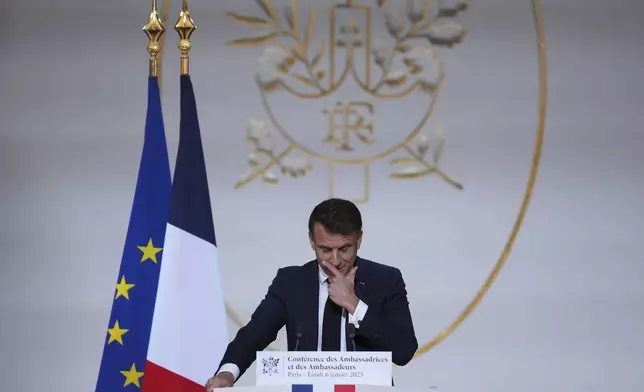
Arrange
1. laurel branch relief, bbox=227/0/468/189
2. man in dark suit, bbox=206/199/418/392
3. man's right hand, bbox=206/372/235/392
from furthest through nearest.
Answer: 1. laurel branch relief, bbox=227/0/468/189
2. man in dark suit, bbox=206/199/418/392
3. man's right hand, bbox=206/372/235/392

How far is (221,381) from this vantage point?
2.73 m

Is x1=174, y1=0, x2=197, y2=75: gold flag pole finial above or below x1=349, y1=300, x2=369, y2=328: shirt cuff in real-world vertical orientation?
above

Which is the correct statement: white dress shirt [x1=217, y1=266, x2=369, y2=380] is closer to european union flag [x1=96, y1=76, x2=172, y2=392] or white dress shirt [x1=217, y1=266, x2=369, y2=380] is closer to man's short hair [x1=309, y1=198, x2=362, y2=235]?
man's short hair [x1=309, y1=198, x2=362, y2=235]

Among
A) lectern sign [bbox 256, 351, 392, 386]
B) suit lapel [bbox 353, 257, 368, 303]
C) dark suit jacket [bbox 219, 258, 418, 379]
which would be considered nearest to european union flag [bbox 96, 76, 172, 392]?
dark suit jacket [bbox 219, 258, 418, 379]

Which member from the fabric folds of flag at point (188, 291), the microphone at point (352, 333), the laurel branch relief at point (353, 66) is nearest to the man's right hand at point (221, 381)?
the microphone at point (352, 333)

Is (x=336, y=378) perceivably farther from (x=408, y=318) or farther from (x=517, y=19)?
(x=517, y=19)

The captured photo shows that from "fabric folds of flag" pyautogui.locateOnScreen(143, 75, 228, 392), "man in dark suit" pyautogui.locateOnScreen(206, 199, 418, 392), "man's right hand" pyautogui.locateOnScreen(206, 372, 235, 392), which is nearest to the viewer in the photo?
"man's right hand" pyautogui.locateOnScreen(206, 372, 235, 392)

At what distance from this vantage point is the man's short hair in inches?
114

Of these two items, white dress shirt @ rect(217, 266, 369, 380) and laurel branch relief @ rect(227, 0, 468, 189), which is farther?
laurel branch relief @ rect(227, 0, 468, 189)

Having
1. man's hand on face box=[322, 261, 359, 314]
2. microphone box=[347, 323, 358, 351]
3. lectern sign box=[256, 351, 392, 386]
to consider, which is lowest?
lectern sign box=[256, 351, 392, 386]

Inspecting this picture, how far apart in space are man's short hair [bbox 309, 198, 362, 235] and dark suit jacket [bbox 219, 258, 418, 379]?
7.1 inches

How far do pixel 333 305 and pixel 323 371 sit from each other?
480mm

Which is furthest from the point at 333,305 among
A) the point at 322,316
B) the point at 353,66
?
the point at 353,66

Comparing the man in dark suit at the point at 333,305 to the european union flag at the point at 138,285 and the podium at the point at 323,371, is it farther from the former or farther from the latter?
the european union flag at the point at 138,285
